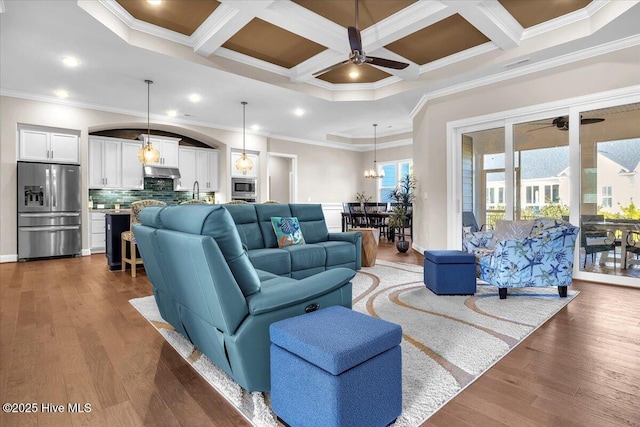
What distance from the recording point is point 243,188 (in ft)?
28.6

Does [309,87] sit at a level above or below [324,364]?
above

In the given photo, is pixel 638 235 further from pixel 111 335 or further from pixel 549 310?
pixel 111 335

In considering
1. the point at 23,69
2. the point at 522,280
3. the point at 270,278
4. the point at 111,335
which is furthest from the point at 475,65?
the point at 23,69

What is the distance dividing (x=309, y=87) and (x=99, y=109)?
417 centimetres

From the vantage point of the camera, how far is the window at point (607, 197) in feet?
13.8

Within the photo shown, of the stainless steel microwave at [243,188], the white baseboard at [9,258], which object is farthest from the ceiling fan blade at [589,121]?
the white baseboard at [9,258]

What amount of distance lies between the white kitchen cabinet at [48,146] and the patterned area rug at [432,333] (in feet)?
14.7

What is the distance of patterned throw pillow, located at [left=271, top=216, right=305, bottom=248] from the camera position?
4035 millimetres

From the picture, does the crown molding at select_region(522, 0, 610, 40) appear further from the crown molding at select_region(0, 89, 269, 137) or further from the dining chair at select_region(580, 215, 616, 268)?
the crown molding at select_region(0, 89, 269, 137)

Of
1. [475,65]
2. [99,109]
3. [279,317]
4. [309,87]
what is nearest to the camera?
[279,317]

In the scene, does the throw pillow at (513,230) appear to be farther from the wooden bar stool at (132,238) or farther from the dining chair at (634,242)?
the wooden bar stool at (132,238)

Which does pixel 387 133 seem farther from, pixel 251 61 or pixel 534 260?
pixel 534 260

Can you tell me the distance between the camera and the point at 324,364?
1219mm

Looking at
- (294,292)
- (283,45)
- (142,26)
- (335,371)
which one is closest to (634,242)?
(294,292)
